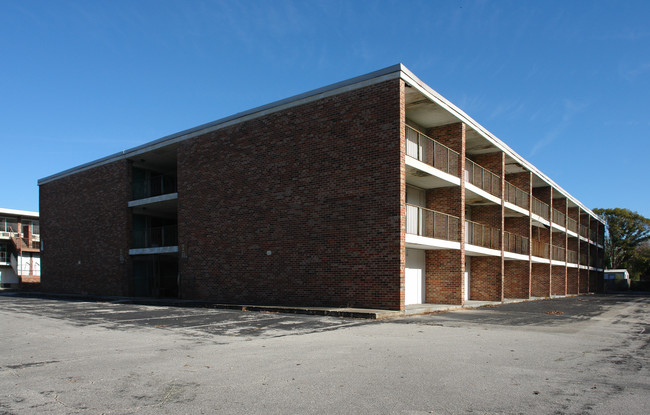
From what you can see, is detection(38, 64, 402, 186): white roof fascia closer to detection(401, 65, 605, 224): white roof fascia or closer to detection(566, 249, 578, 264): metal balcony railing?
detection(401, 65, 605, 224): white roof fascia

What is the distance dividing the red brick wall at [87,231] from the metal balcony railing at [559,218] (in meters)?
27.6

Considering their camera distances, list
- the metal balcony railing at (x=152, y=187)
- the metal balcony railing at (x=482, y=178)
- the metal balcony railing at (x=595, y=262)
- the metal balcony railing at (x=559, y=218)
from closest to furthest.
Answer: the metal balcony railing at (x=482, y=178) → the metal balcony railing at (x=152, y=187) → the metal balcony railing at (x=559, y=218) → the metal balcony railing at (x=595, y=262)

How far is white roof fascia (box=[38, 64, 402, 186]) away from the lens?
48.4 ft

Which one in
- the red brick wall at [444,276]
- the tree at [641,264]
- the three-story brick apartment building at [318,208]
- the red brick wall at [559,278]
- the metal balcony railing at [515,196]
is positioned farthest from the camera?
the tree at [641,264]

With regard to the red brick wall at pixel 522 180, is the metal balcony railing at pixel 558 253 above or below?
below

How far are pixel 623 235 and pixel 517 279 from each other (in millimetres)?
47378

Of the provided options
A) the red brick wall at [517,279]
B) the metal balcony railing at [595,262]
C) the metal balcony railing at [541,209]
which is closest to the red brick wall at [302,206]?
the red brick wall at [517,279]

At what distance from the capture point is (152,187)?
25.3 metres

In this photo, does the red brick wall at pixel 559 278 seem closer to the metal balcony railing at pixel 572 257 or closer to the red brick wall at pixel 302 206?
the metal balcony railing at pixel 572 257

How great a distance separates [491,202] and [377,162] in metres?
9.42

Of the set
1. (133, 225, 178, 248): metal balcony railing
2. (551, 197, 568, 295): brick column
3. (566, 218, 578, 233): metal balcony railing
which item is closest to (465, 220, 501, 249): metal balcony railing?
(133, 225, 178, 248): metal balcony railing

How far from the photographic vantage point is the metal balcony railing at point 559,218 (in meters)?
32.9

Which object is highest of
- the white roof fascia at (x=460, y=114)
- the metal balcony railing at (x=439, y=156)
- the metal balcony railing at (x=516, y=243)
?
the white roof fascia at (x=460, y=114)

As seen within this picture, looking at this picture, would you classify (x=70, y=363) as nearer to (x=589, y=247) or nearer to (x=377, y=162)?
(x=377, y=162)
